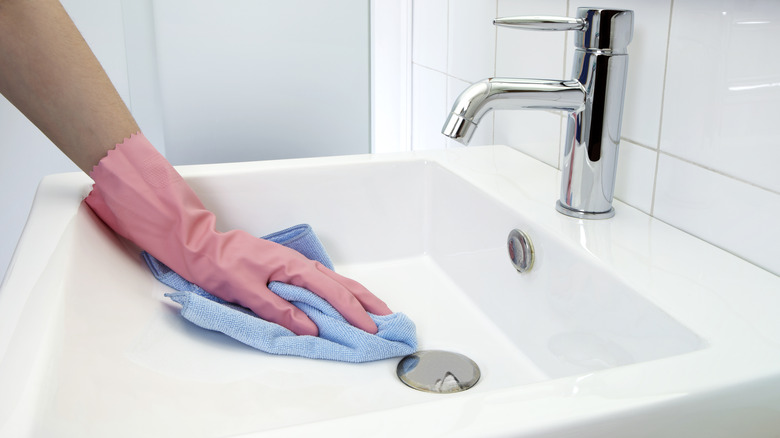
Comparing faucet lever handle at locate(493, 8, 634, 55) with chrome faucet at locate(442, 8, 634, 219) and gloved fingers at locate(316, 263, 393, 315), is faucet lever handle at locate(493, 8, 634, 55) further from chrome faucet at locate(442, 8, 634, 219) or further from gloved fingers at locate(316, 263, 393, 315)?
gloved fingers at locate(316, 263, 393, 315)

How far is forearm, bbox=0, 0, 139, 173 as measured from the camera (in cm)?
61

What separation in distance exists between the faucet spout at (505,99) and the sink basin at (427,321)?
113mm

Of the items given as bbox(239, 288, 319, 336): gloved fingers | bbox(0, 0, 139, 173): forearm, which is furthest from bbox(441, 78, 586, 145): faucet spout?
bbox(0, 0, 139, 173): forearm

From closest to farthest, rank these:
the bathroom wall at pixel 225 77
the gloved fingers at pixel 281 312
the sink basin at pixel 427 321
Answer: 1. the sink basin at pixel 427 321
2. the gloved fingers at pixel 281 312
3. the bathroom wall at pixel 225 77

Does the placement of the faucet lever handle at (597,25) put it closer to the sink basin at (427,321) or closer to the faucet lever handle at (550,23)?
the faucet lever handle at (550,23)

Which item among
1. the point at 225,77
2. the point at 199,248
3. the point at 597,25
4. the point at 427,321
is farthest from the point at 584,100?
the point at 225,77

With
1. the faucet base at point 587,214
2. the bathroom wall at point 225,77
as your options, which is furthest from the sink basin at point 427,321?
the bathroom wall at point 225,77

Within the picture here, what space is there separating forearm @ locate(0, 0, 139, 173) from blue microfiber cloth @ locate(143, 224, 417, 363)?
0.58 feet

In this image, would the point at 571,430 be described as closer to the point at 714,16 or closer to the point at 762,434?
the point at 762,434

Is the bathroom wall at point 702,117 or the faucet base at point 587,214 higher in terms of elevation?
the bathroom wall at point 702,117

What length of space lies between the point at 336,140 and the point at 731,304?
3.01ft

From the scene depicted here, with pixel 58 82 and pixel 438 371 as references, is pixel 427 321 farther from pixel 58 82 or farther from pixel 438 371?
Answer: pixel 58 82

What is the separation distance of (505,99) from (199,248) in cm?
31

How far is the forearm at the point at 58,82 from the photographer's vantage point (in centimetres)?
61
